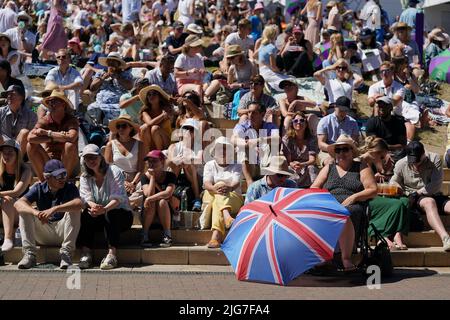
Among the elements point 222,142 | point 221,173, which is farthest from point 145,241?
point 222,142

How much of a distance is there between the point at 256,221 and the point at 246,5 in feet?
51.6

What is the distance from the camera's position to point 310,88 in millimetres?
16734

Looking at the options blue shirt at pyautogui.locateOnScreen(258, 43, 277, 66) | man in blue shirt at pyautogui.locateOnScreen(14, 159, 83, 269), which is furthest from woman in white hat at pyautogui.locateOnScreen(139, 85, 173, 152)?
blue shirt at pyautogui.locateOnScreen(258, 43, 277, 66)

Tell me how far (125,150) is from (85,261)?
2.20 meters

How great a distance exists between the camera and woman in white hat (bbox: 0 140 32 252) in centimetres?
1138

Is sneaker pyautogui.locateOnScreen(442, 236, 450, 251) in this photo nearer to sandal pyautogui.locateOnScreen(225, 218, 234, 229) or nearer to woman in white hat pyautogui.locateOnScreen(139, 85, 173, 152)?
sandal pyautogui.locateOnScreen(225, 218, 234, 229)

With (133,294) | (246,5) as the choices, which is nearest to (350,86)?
(133,294)

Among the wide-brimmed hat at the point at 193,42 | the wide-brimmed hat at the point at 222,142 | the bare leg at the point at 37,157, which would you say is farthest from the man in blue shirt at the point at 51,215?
the wide-brimmed hat at the point at 193,42

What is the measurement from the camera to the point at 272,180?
11.2 metres

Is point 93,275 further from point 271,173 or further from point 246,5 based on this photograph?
point 246,5

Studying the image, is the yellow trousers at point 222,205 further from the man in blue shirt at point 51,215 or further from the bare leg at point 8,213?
the bare leg at point 8,213

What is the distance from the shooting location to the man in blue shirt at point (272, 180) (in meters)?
11.1

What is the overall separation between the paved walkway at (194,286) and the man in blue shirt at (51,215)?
311mm

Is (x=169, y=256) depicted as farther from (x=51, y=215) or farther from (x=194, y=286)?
(x=51, y=215)
